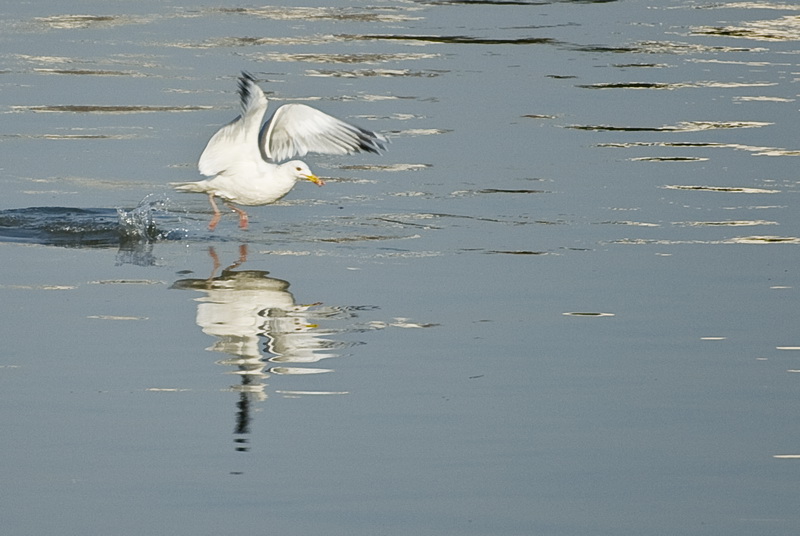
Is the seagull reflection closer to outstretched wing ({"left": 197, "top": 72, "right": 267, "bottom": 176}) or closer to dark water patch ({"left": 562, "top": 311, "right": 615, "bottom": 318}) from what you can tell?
dark water patch ({"left": 562, "top": 311, "right": 615, "bottom": 318})

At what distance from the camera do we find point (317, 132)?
475 inches

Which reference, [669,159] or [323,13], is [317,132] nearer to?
[669,159]

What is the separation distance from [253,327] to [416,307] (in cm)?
98

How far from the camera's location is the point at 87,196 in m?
12.6

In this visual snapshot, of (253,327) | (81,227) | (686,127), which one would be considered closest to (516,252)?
(253,327)

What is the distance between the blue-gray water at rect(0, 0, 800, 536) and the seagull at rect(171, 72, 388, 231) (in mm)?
329

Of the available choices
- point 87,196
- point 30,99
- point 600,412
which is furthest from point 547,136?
point 600,412

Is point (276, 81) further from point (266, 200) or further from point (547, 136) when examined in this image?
point (266, 200)

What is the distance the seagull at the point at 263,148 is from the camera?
12.0m

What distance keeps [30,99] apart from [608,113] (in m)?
6.20

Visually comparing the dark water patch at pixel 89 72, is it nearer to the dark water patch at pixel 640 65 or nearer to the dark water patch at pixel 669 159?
the dark water patch at pixel 640 65

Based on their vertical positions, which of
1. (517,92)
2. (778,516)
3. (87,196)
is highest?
(517,92)

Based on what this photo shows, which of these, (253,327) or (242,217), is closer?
(253,327)

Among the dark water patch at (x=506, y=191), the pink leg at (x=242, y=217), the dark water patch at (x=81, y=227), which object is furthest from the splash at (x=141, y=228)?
the dark water patch at (x=506, y=191)
